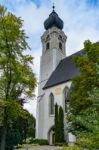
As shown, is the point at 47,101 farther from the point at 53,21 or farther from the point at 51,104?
the point at 53,21

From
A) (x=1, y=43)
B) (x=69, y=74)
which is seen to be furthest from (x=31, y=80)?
(x=69, y=74)

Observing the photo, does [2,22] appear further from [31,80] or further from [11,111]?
[11,111]

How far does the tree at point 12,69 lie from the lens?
14.6 m

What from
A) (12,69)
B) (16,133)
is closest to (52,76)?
(16,133)

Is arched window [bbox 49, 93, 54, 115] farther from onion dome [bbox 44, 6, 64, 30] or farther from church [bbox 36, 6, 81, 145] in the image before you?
onion dome [bbox 44, 6, 64, 30]

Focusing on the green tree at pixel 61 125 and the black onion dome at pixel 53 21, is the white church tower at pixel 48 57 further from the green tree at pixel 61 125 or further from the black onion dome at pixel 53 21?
the green tree at pixel 61 125

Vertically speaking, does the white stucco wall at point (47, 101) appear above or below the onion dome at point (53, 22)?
below

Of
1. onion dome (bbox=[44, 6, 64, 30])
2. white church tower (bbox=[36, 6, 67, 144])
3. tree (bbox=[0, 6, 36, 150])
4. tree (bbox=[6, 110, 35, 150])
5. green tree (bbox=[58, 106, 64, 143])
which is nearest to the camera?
tree (bbox=[0, 6, 36, 150])

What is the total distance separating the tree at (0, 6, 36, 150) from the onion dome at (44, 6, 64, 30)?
82.4 ft

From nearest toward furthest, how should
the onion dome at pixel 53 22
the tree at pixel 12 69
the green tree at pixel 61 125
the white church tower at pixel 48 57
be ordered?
the tree at pixel 12 69 → the green tree at pixel 61 125 → the white church tower at pixel 48 57 → the onion dome at pixel 53 22

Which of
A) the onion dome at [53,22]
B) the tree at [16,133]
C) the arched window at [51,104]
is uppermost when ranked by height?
the onion dome at [53,22]

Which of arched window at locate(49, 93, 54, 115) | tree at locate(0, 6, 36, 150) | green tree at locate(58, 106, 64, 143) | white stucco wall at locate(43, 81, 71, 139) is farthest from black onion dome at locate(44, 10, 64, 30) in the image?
tree at locate(0, 6, 36, 150)

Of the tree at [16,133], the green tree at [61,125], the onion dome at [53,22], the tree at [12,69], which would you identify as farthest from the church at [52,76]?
the tree at [12,69]

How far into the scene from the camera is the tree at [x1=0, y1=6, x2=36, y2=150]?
14.6 metres
